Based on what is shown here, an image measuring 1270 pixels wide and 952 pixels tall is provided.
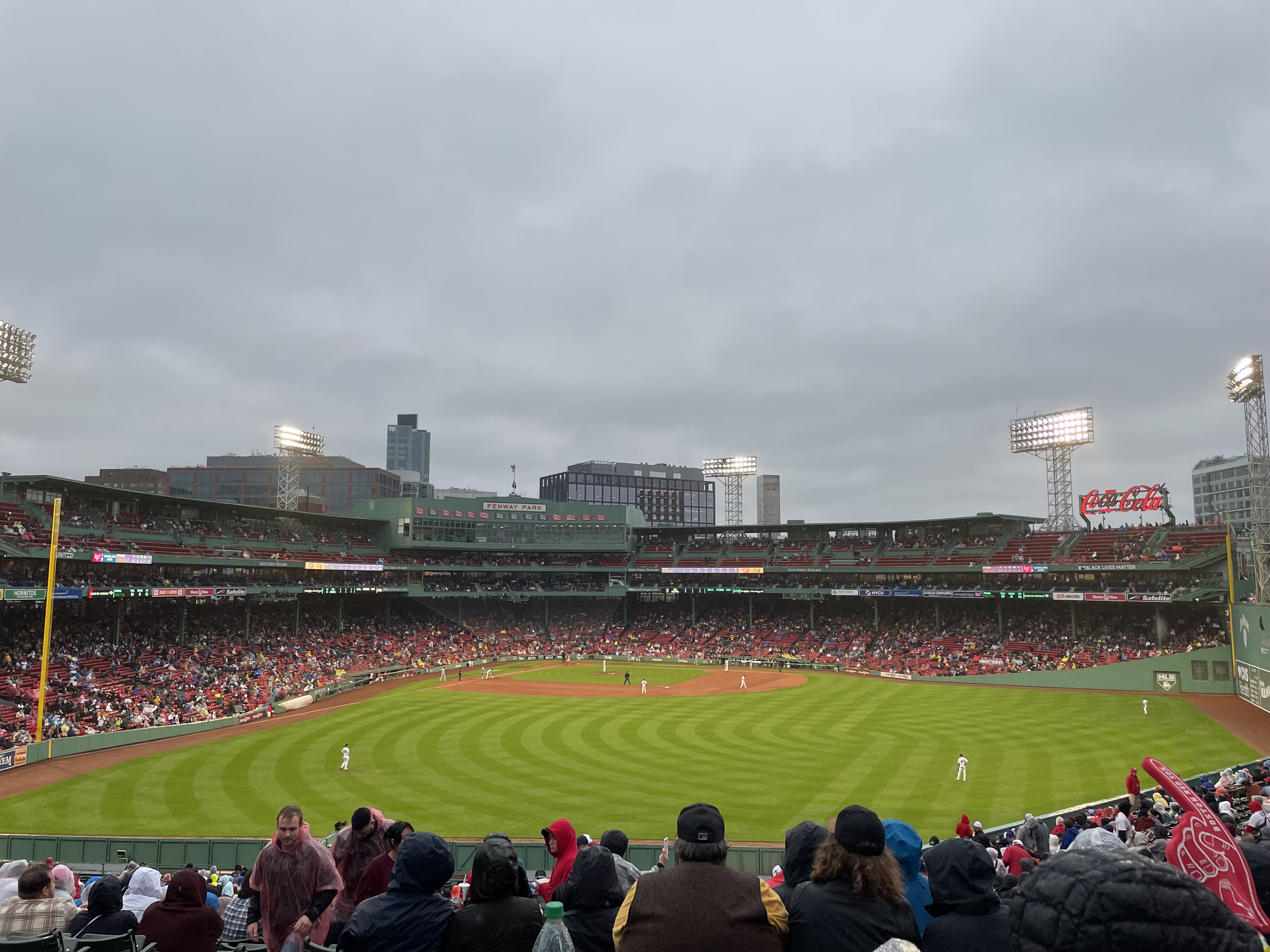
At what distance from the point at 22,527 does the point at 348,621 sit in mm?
27619

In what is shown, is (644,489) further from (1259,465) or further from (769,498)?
(1259,465)

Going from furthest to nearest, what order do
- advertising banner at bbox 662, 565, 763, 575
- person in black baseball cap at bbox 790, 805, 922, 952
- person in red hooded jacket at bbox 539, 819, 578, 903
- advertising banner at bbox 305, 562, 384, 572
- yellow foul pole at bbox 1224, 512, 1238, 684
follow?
advertising banner at bbox 662, 565, 763, 575 → advertising banner at bbox 305, 562, 384, 572 → yellow foul pole at bbox 1224, 512, 1238, 684 → person in red hooded jacket at bbox 539, 819, 578, 903 → person in black baseball cap at bbox 790, 805, 922, 952

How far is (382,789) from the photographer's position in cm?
2747

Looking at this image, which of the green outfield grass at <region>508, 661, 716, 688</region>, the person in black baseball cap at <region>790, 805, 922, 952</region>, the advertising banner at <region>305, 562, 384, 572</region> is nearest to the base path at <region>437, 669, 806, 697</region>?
the green outfield grass at <region>508, 661, 716, 688</region>

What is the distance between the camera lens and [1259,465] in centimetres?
4394

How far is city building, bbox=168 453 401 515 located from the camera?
128m

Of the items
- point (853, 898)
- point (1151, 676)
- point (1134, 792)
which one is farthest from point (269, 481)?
point (853, 898)

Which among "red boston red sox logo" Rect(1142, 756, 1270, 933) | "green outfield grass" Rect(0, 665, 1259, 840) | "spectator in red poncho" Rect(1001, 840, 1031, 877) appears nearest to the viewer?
"red boston red sox logo" Rect(1142, 756, 1270, 933)

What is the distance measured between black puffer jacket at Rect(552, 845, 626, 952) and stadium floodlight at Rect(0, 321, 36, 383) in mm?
52376

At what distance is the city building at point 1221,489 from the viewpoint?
12925 cm

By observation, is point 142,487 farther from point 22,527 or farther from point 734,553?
point 734,553

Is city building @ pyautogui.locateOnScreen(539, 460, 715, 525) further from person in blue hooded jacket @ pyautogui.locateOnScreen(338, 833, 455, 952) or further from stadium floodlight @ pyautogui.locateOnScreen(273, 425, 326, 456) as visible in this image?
person in blue hooded jacket @ pyautogui.locateOnScreen(338, 833, 455, 952)

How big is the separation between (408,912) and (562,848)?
2294 millimetres

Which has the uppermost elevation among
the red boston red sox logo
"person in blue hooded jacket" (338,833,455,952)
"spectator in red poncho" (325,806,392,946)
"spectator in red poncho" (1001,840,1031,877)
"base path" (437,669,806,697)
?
the red boston red sox logo
